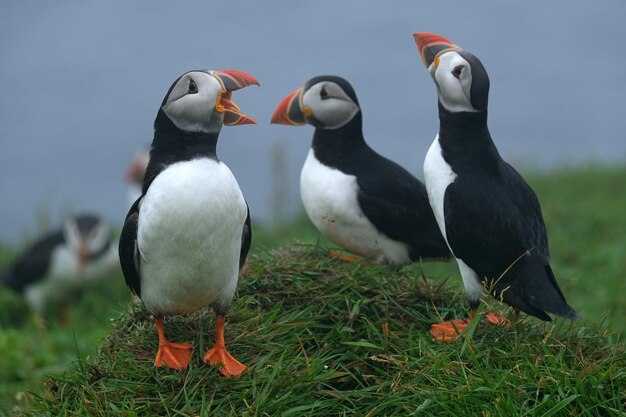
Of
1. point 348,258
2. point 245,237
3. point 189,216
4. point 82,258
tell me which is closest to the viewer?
point 189,216

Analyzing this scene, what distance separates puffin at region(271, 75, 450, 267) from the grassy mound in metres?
0.50

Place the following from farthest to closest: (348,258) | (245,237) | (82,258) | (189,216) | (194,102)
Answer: (82,258)
(348,258)
(245,237)
(194,102)
(189,216)

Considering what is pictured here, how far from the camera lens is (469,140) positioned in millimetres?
4199

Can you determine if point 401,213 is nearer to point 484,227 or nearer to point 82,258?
point 484,227

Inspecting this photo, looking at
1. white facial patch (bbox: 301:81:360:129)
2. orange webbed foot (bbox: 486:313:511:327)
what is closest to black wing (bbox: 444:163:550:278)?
orange webbed foot (bbox: 486:313:511:327)

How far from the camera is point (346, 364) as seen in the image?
13.1 feet

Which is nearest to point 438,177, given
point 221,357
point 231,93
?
point 231,93

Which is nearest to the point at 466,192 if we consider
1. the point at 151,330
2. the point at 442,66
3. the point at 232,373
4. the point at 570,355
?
the point at 442,66

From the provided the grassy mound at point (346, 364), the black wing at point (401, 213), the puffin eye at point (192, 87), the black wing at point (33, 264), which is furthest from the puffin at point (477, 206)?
the black wing at point (33, 264)

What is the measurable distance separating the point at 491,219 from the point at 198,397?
4.97 feet

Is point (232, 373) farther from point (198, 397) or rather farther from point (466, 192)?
point (466, 192)

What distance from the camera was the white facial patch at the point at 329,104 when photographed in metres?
5.13

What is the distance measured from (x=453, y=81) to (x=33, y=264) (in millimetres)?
6039

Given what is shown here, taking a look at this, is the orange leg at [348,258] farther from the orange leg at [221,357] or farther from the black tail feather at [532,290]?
the orange leg at [221,357]
